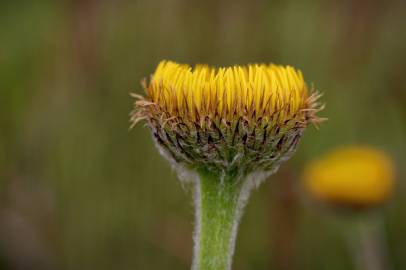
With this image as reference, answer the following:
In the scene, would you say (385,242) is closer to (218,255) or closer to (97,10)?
(97,10)

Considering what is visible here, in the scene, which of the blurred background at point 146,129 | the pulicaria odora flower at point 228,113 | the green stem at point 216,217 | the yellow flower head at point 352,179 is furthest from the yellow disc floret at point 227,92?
the blurred background at point 146,129

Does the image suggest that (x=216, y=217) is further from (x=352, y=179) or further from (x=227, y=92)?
(x=352, y=179)

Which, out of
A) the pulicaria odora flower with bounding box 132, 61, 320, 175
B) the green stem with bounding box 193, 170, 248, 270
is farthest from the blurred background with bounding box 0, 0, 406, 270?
the pulicaria odora flower with bounding box 132, 61, 320, 175

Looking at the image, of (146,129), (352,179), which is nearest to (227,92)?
(352,179)

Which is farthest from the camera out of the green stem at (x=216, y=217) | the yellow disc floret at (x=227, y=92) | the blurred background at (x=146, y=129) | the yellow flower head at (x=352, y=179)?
the blurred background at (x=146, y=129)

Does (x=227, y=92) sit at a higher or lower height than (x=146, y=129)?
higher

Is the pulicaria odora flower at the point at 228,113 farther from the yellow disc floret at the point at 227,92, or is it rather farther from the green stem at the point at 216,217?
the green stem at the point at 216,217
